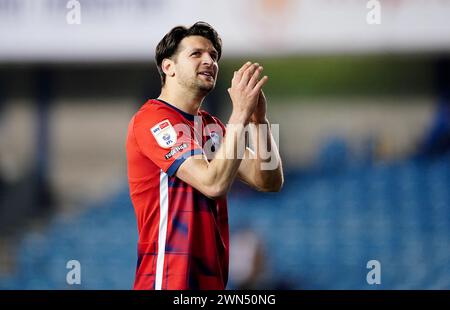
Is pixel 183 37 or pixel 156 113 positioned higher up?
pixel 183 37

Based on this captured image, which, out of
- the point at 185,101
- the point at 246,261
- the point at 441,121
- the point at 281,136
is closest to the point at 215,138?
the point at 185,101

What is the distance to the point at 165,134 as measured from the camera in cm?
334

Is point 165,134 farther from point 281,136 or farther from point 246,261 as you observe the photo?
point 281,136

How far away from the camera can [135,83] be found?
11.1 m

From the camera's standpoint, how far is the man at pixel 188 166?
10.2 feet

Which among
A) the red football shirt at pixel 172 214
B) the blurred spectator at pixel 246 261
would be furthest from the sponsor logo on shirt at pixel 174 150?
the blurred spectator at pixel 246 261

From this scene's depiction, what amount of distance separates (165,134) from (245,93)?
42 cm

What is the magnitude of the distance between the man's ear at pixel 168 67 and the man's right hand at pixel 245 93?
1.30 ft

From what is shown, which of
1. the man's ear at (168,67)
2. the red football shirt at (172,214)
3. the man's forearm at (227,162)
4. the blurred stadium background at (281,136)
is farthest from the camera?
the blurred stadium background at (281,136)

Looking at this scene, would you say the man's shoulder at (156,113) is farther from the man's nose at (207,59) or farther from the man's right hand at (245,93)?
the man's right hand at (245,93)

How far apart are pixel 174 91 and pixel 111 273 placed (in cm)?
647

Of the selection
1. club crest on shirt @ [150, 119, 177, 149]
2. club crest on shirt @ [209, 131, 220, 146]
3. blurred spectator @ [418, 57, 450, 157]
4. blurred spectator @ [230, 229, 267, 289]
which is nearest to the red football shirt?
club crest on shirt @ [150, 119, 177, 149]

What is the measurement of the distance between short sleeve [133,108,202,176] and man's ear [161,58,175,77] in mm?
173
